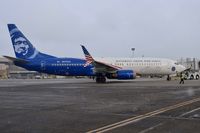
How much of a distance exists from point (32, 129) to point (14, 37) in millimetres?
36129

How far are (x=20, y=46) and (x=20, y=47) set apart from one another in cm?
12

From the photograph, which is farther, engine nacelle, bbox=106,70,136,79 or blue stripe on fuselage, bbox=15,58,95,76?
blue stripe on fuselage, bbox=15,58,95,76

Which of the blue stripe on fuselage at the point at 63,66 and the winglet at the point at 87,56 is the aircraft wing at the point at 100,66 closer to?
the winglet at the point at 87,56

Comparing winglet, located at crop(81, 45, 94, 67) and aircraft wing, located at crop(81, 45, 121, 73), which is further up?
winglet, located at crop(81, 45, 94, 67)

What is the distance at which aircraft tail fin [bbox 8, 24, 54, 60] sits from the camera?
43625mm

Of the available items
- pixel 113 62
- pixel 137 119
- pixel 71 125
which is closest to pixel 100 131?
pixel 71 125

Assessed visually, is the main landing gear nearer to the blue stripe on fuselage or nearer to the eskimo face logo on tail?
the blue stripe on fuselage

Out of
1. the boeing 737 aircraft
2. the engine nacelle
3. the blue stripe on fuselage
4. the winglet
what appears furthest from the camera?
the blue stripe on fuselage

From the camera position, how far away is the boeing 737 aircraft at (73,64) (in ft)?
137

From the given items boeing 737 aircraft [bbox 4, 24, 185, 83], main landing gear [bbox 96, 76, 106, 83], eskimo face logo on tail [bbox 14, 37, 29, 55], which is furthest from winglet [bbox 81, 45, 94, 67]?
eskimo face logo on tail [bbox 14, 37, 29, 55]

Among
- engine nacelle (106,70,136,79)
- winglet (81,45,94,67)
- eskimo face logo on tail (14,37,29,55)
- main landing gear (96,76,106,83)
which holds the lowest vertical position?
main landing gear (96,76,106,83)

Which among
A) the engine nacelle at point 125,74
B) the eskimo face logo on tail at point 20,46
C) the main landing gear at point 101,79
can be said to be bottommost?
the main landing gear at point 101,79

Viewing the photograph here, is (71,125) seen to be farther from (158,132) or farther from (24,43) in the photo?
(24,43)

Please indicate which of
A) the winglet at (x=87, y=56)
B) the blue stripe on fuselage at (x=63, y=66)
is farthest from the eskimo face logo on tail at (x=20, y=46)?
the winglet at (x=87, y=56)
